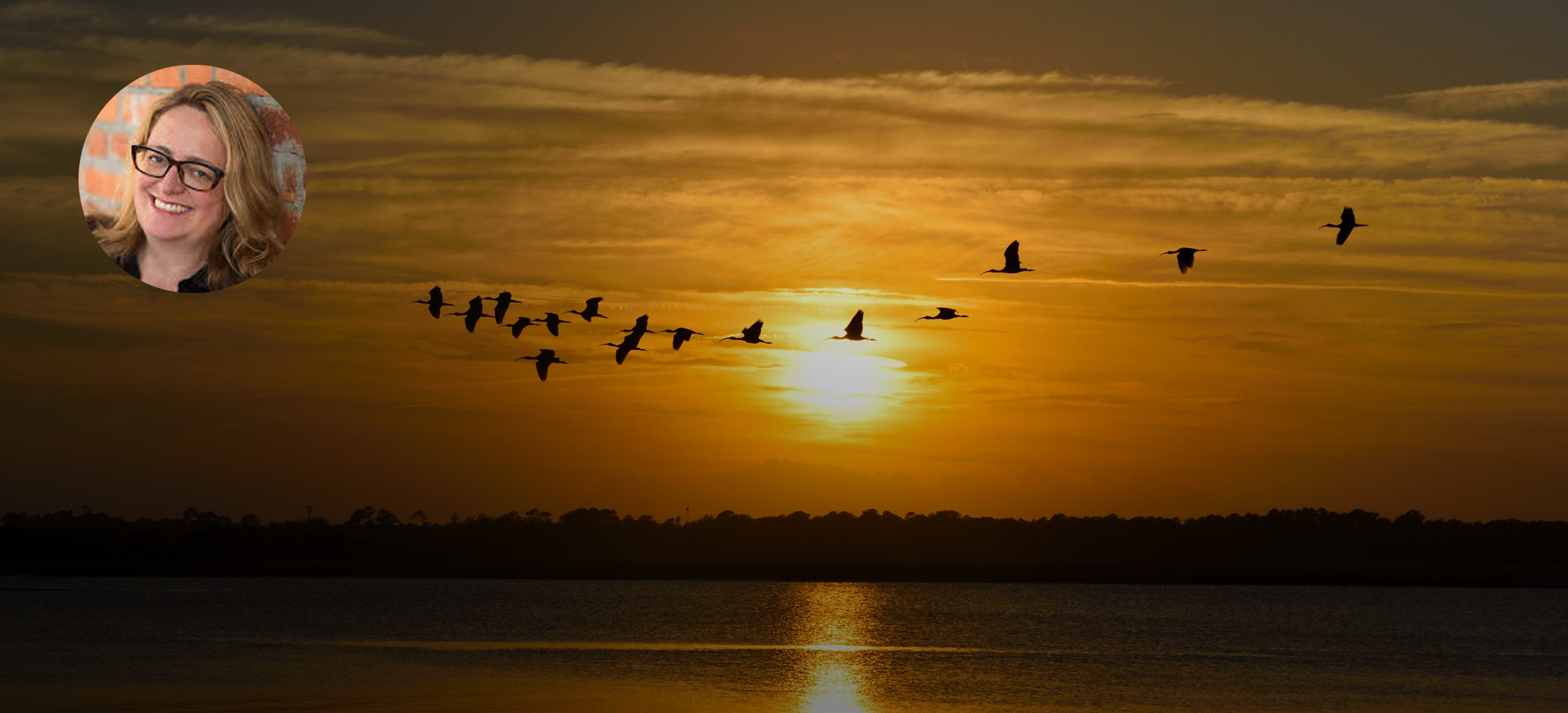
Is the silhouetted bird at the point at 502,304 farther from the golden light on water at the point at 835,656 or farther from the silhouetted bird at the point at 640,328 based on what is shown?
the golden light on water at the point at 835,656

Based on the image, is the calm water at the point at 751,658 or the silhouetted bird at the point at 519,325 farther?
the calm water at the point at 751,658

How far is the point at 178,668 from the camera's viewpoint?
67.3m

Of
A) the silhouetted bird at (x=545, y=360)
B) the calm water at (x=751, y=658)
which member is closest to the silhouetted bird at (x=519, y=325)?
the silhouetted bird at (x=545, y=360)

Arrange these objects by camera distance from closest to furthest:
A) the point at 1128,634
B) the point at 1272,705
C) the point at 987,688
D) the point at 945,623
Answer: the point at 1272,705 < the point at 987,688 < the point at 1128,634 < the point at 945,623

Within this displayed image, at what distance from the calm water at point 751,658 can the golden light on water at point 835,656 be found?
348 mm

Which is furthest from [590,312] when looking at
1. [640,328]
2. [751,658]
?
[751,658]

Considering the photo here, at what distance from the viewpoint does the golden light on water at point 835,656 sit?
58219 mm

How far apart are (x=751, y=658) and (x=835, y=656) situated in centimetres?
676

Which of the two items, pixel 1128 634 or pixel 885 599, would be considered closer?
pixel 1128 634

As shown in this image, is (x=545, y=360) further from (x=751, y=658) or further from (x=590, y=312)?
(x=751, y=658)

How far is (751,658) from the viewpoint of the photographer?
80.2m

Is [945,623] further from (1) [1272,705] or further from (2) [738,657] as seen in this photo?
(1) [1272,705]

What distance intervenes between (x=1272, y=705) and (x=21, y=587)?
558ft

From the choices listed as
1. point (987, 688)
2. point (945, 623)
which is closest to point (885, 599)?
point (945, 623)
